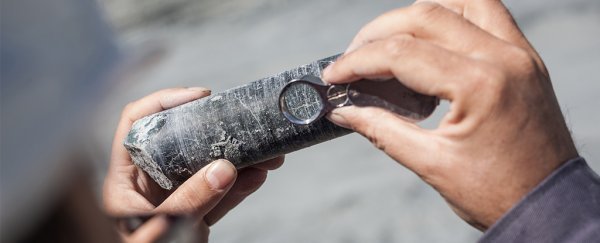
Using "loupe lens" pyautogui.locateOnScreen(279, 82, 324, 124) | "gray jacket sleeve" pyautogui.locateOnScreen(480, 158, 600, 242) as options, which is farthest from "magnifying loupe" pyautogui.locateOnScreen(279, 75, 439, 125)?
"gray jacket sleeve" pyautogui.locateOnScreen(480, 158, 600, 242)

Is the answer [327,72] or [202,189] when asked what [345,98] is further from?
[202,189]

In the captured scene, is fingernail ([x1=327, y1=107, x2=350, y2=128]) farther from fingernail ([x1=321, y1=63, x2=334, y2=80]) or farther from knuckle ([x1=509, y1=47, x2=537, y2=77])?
knuckle ([x1=509, y1=47, x2=537, y2=77])

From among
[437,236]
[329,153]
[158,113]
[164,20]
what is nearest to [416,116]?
[158,113]

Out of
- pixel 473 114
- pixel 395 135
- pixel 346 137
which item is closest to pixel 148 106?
pixel 395 135

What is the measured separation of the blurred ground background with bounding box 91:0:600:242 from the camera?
364cm

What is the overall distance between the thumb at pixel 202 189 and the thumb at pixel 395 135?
286mm

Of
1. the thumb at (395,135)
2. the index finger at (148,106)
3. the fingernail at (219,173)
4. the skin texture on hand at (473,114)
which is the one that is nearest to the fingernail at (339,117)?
the thumb at (395,135)

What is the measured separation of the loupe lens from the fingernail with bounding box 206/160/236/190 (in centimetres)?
16

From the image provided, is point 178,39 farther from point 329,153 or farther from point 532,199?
point 532,199

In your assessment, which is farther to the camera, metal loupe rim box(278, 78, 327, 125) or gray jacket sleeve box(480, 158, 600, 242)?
metal loupe rim box(278, 78, 327, 125)

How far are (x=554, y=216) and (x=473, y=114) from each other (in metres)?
0.20

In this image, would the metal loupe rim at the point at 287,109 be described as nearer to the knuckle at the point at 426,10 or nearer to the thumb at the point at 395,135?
the thumb at the point at 395,135

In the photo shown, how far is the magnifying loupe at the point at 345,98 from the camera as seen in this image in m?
1.41

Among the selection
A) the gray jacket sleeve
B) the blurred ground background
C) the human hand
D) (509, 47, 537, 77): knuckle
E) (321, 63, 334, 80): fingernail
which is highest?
(509, 47, 537, 77): knuckle
